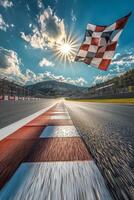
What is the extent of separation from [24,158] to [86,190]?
34.5 inches

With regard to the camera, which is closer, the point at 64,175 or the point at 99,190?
the point at 99,190

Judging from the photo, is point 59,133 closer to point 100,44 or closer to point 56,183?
point 56,183

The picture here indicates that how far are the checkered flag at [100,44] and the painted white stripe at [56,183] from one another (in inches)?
482

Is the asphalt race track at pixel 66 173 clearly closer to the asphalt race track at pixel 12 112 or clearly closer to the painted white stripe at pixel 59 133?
the painted white stripe at pixel 59 133

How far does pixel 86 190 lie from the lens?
3.73 feet

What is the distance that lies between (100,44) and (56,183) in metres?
13.8

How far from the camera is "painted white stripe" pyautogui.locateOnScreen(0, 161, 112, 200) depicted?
1.06 m

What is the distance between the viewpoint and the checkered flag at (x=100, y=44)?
506 inches

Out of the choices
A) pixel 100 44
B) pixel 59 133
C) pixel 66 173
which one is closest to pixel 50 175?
pixel 66 173

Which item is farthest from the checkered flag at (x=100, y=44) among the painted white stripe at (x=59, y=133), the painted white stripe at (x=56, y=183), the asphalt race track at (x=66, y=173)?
the painted white stripe at (x=56, y=183)

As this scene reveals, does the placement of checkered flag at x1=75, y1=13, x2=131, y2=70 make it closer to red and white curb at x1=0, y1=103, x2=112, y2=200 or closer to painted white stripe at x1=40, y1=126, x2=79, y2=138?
painted white stripe at x1=40, y1=126, x2=79, y2=138

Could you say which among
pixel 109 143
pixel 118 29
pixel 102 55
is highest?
pixel 118 29

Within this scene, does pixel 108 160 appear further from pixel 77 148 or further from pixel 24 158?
pixel 24 158

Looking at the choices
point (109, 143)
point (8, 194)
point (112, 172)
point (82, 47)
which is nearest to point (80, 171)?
point (112, 172)
